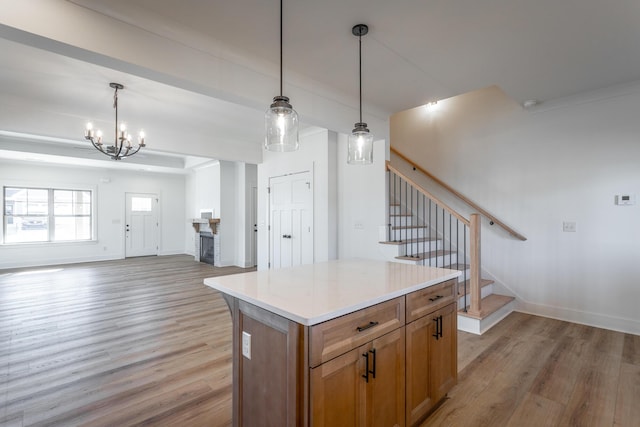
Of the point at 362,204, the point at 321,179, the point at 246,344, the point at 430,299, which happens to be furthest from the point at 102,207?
the point at 430,299

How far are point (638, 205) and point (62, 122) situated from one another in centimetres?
717

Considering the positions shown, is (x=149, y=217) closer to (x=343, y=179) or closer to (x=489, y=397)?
(x=343, y=179)

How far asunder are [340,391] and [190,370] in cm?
180

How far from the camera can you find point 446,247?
4.91m

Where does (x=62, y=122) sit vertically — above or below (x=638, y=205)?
above

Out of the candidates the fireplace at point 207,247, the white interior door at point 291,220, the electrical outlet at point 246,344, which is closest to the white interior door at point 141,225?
the fireplace at point 207,247

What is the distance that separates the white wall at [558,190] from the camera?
3.39 m

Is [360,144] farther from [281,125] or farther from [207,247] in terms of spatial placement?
[207,247]

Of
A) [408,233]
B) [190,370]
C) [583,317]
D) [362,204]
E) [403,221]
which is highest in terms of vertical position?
[362,204]

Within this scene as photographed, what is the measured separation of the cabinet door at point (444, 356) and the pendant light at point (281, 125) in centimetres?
147

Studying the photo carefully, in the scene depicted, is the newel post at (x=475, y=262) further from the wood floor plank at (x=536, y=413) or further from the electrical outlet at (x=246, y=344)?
the electrical outlet at (x=246, y=344)

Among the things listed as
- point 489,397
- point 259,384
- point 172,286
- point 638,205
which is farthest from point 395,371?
point 172,286

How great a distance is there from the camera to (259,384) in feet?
4.83

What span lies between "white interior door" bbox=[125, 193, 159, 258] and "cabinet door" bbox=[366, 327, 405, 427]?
9720mm
